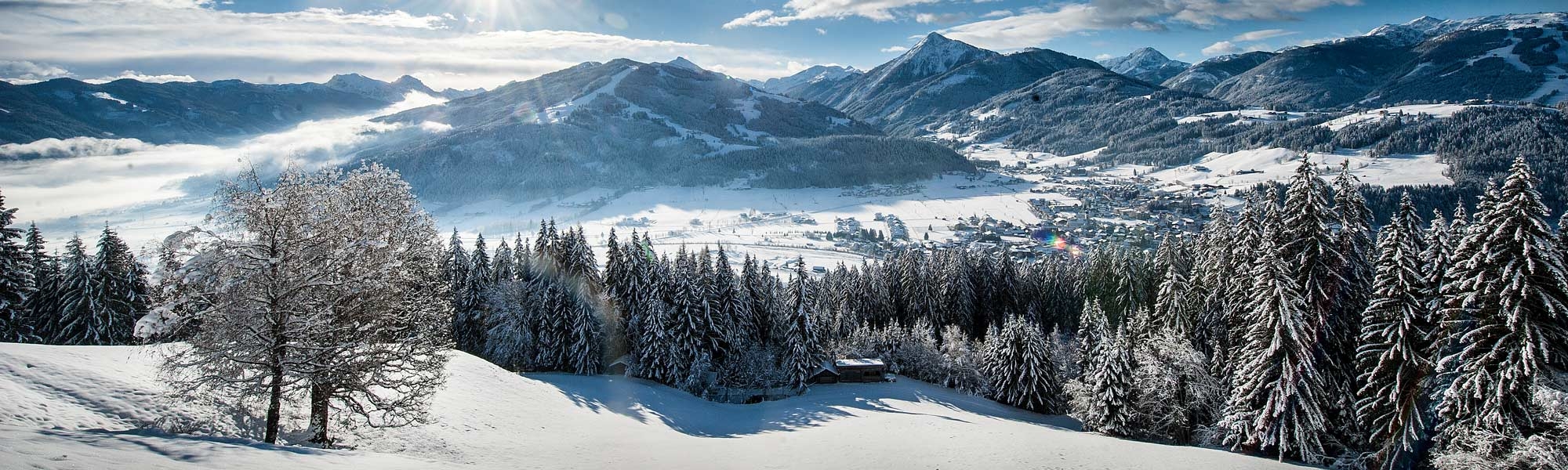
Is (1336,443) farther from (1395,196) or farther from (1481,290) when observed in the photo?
(1395,196)

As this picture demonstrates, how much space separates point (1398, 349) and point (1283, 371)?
10.6ft

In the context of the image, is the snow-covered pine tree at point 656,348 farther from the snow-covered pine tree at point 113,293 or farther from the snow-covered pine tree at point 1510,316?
the snow-covered pine tree at point 1510,316

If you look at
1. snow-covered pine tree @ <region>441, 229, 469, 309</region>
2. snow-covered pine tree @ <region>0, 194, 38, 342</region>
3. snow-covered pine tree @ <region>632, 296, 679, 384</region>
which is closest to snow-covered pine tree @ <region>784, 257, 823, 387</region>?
snow-covered pine tree @ <region>632, 296, 679, 384</region>

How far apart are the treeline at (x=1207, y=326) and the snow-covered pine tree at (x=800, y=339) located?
0.49 feet

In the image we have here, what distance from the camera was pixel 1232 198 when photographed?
196 meters

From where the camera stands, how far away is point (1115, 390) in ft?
113

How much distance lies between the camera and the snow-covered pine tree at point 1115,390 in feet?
113

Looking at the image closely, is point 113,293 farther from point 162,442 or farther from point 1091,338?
point 1091,338

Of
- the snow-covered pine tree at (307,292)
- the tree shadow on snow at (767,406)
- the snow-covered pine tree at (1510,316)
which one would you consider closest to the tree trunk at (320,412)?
the snow-covered pine tree at (307,292)

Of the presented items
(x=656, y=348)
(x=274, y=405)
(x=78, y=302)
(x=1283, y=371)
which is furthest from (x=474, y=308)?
(x=1283, y=371)

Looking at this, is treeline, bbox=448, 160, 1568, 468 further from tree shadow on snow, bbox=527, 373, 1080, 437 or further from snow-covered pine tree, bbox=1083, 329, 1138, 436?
tree shadow on snow, bbox=527, 373, 1080, 437

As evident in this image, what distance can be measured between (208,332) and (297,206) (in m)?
3.19

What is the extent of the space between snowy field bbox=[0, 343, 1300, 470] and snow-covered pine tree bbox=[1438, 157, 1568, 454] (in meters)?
5.68

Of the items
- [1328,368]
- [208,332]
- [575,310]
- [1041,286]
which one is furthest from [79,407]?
[1041,286]
